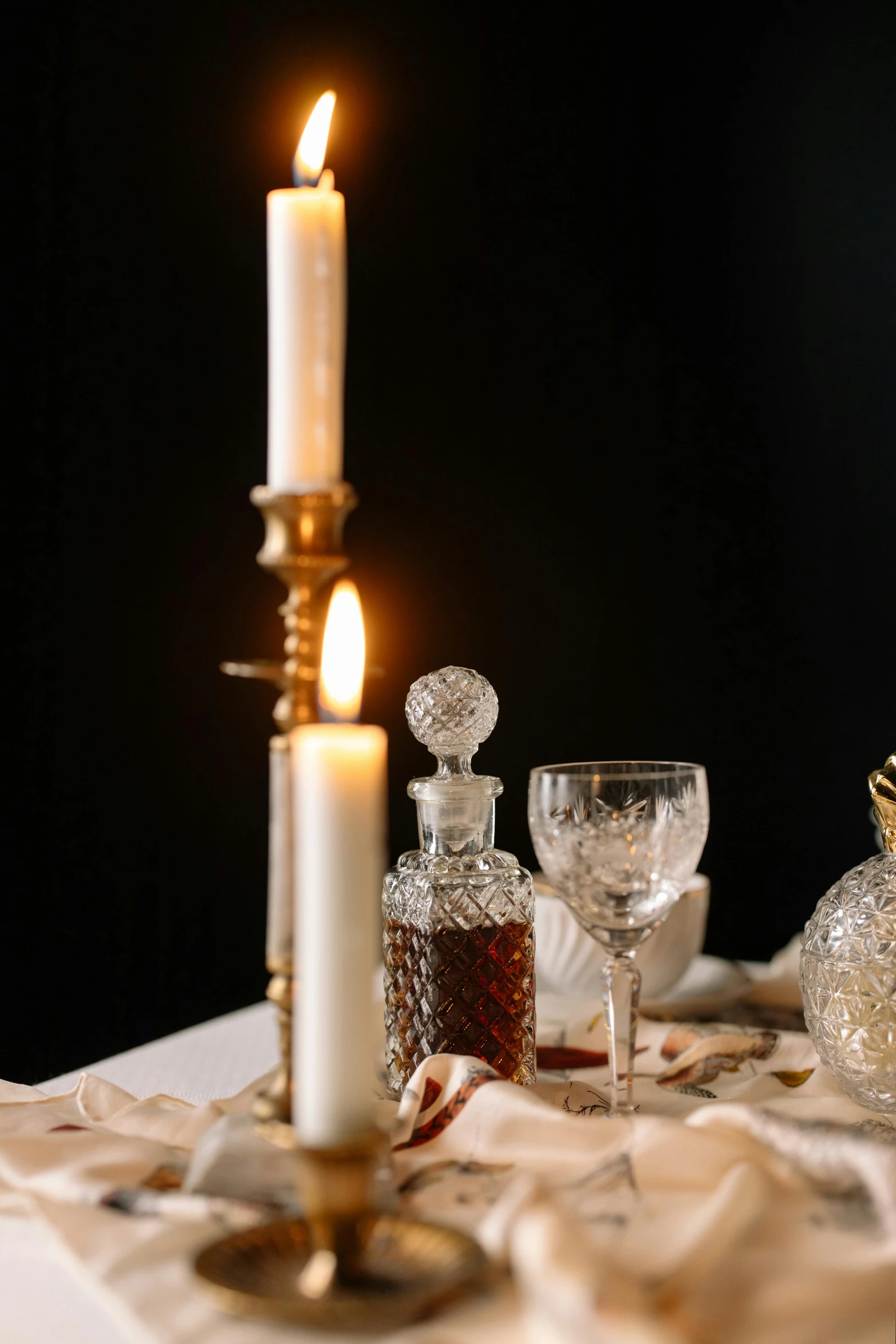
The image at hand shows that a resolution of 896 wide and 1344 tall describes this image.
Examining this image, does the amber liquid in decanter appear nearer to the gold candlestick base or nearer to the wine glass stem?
the wine glass stem

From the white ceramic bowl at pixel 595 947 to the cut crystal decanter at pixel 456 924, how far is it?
0.65 ft

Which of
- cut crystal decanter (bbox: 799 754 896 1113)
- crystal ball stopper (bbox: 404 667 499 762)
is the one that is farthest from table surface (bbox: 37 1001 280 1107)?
cut crystal decanter (bbox: 799 754 896 1113)

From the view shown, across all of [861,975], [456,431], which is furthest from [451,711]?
[456,431]

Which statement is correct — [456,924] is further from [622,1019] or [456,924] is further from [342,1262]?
[342,1262]

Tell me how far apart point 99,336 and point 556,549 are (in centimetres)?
98

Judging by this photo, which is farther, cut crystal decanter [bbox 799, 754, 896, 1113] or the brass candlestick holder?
cut crystal decanter [bbox 799, 754, 896, 1113]

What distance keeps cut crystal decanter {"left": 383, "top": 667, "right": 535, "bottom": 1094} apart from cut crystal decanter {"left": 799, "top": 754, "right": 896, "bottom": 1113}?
17 centimetres

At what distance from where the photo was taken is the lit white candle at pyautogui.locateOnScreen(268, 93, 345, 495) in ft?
1.50

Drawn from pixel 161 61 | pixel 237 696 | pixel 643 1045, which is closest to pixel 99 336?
pixel 161 61

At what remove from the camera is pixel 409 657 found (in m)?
2.34

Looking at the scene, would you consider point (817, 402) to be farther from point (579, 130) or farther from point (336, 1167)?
point (336, 1167)

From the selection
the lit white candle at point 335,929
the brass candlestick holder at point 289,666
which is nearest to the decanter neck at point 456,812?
the brass candlestick holder at point 289,666

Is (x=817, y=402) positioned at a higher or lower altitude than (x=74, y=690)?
higher

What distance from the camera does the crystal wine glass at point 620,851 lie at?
0.60 m
